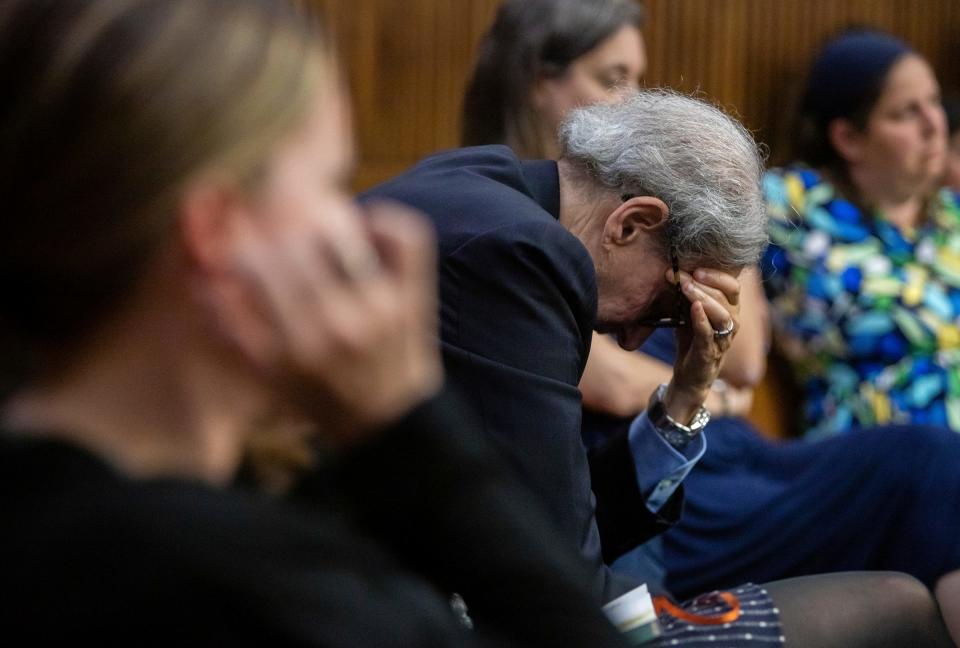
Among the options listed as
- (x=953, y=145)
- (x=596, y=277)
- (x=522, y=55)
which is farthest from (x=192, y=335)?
(x=953, y=145)

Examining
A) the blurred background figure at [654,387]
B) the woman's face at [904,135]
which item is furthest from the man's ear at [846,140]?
the blurred background figure at [654,387]

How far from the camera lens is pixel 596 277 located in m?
2.04

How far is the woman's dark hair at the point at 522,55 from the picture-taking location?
126 inches

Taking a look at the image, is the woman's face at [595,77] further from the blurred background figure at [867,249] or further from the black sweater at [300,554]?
the black sweater at [300,554]

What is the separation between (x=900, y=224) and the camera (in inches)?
155

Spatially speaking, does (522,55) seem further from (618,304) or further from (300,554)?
(300,554)

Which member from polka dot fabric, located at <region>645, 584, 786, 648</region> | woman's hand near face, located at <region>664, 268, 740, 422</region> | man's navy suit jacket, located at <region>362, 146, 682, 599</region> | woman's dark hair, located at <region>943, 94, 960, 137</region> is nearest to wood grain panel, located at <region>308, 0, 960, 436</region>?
woman's dark hair, located at <region>943, 94, 960, 137</region>

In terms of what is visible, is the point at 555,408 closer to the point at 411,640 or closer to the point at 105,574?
the point at 411,640

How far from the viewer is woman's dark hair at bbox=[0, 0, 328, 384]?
899 millimetres

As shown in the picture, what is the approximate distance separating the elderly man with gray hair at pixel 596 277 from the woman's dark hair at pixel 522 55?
0.99m

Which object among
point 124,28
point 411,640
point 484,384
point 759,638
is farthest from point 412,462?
point 759,638

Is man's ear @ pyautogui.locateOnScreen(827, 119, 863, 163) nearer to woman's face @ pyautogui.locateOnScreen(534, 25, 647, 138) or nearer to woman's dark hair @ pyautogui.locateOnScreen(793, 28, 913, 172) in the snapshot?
woman's dark hair @ pyautogui.locateOnScreen(793, 28, 913, 172)

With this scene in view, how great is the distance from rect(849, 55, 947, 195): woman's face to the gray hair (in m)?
1.93

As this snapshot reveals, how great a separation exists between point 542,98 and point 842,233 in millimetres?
1011
